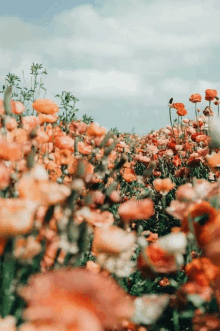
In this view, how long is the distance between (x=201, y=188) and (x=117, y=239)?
1.74ft

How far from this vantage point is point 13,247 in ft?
2.80

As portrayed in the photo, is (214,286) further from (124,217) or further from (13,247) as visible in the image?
(13,247)

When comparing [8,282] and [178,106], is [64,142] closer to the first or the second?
[8,282]

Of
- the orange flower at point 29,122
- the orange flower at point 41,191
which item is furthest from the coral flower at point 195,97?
the orange flower at point 41,191

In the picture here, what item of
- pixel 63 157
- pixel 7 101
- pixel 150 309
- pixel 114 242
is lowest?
pixel 150 309

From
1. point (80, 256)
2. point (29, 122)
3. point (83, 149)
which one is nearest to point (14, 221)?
point (80, 256)

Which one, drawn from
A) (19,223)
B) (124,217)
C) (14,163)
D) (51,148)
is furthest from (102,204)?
(51,148)

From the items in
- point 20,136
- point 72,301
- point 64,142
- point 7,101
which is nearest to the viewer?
point 72,301

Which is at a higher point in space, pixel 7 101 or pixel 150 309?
pixel 7 101

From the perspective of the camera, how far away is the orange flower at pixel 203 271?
959mm

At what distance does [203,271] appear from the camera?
101cm

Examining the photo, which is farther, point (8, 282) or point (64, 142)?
point (64, 142)

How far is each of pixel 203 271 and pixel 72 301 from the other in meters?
0.41

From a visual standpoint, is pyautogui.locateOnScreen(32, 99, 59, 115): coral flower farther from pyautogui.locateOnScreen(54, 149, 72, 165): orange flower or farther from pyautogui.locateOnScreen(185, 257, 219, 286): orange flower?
pyautogui.locateOnScreen(185, 257, 219, 286): orange flower
